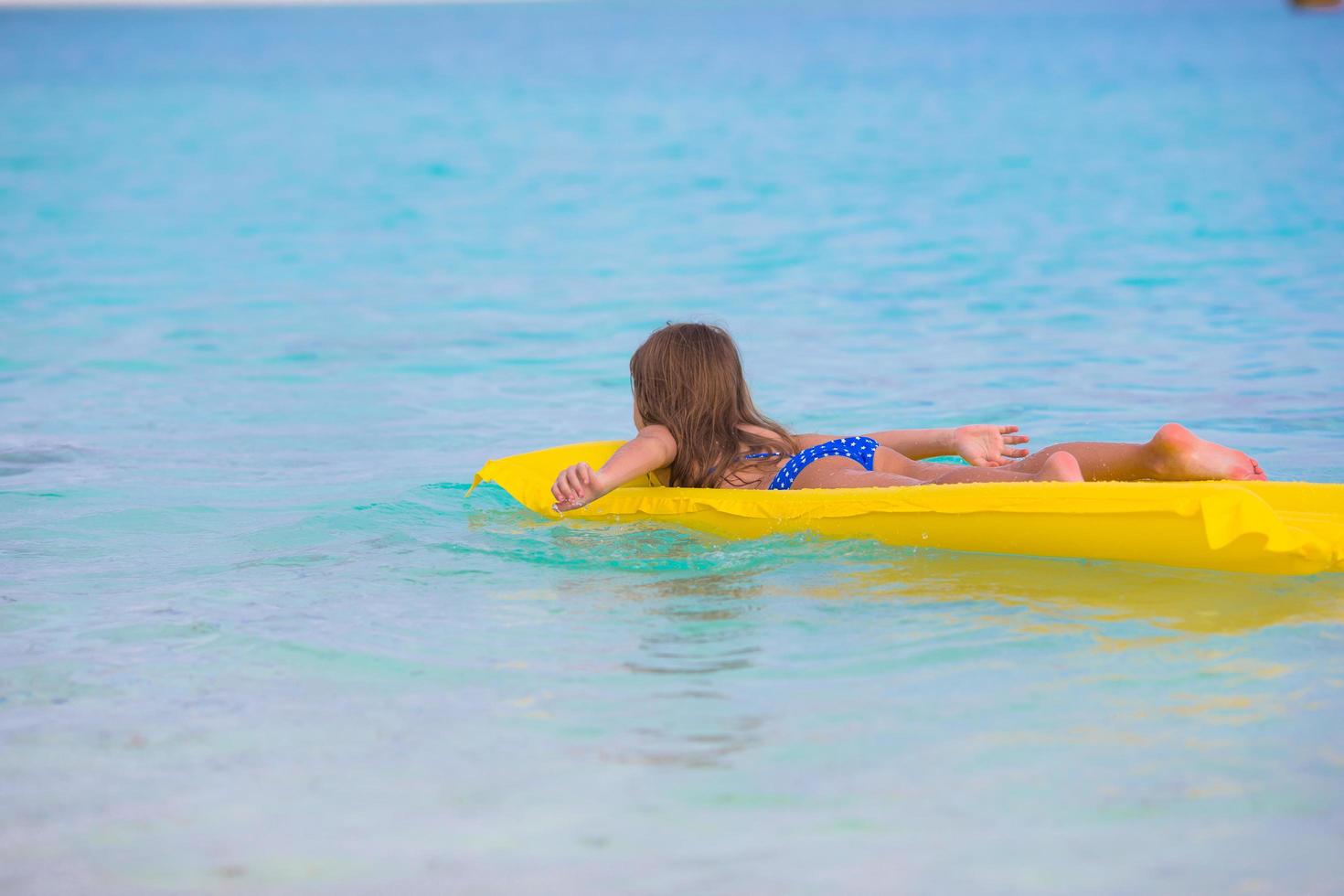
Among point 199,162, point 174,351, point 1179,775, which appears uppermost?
point 199,162

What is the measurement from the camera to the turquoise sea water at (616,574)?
97.4 inches

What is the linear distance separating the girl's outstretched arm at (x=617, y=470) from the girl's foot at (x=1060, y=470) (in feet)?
3.31

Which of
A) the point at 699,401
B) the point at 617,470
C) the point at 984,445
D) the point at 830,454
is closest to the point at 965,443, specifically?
the point at 984,445

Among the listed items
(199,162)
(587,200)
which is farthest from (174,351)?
(199,162)

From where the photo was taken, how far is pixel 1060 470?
3621 millimetres

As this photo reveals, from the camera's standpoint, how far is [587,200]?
15.7m

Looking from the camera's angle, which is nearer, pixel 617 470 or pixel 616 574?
pixel 616 574

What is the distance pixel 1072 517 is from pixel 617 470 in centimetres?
117

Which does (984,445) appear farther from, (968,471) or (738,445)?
(738,445)

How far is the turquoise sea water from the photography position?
2.47 meters

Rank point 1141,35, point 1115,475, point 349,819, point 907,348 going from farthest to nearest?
point 1141,35, point 907,348, point 1115,475, point 349,819

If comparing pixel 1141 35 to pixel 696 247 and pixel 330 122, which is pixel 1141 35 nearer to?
pixel 330 122

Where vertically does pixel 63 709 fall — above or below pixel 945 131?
below

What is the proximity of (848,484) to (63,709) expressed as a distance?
6.62 ft
